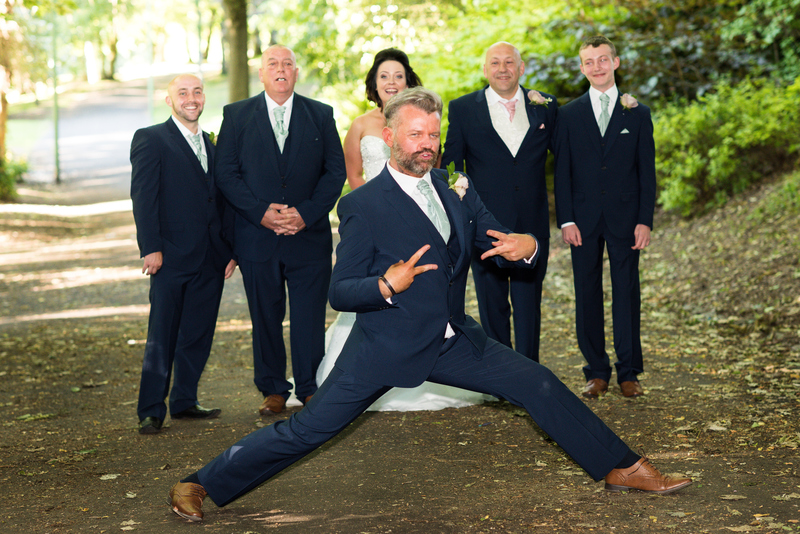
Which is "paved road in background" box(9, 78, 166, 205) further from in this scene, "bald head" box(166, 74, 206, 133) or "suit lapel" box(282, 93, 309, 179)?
"suit lapel" box(282, 93, 309, 179)

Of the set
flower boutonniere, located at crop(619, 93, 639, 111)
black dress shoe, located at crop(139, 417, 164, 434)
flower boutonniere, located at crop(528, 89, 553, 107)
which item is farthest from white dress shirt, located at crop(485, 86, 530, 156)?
black dress shoe, located at crop(139, 417, 164, 434)

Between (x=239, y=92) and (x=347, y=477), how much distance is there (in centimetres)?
1530

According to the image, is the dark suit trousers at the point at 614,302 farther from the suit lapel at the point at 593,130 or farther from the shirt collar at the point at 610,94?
the shirt collar at the point at 610,94

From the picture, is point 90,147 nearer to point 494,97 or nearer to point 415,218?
point 494,97

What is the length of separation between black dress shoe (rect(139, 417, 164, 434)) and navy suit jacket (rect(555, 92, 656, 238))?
3.31 m

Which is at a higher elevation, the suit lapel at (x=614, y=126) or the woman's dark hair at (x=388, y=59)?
the woman's dark hair at (x=388, y=59)

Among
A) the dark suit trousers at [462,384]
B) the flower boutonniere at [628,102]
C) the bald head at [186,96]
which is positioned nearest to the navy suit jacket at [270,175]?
the bald head at [186,96]

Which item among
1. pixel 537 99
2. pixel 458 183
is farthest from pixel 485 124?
pixel 458 183

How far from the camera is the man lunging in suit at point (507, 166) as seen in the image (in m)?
6.25

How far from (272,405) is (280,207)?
1.47 meters

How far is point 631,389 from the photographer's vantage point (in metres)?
6.32

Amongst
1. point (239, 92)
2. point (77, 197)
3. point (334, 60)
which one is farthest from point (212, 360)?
point (77, 197)

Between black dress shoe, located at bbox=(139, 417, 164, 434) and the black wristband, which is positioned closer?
the black wristband

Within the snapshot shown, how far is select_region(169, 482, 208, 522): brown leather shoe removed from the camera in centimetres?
418
